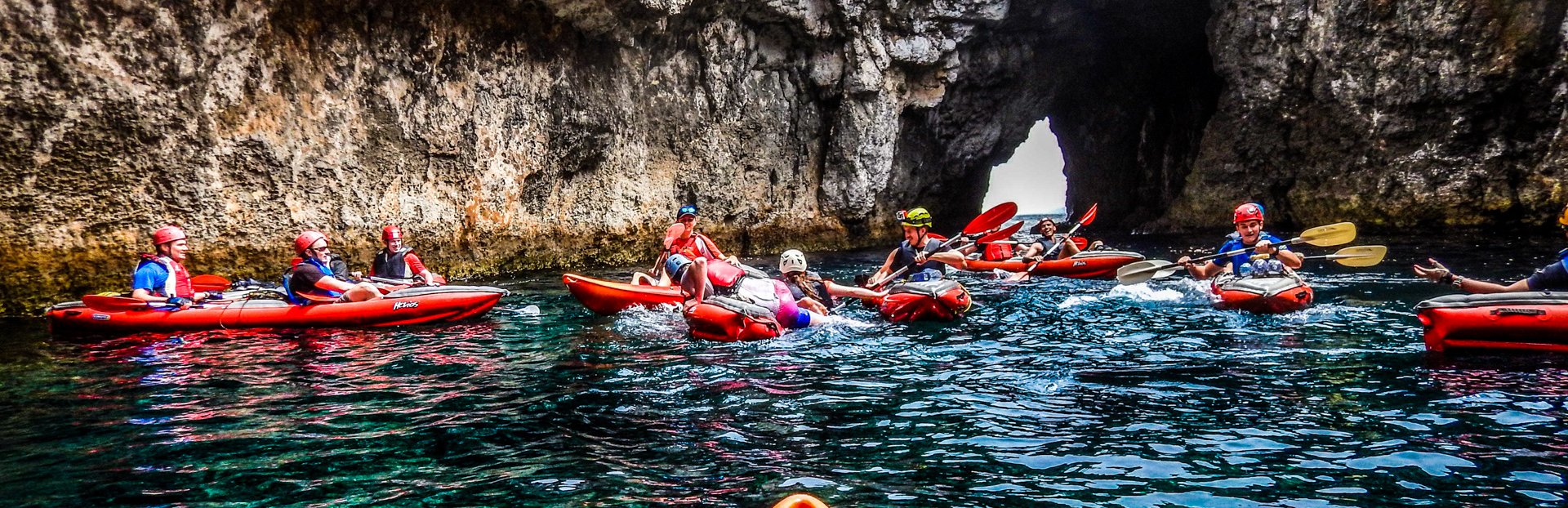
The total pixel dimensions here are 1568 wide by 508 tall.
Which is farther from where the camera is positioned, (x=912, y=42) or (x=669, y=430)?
(x=912, y=42)

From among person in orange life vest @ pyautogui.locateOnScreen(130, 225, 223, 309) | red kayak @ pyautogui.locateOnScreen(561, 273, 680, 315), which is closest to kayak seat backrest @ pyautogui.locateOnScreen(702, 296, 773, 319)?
red kayak @ pyautogui.locateOnScreen(561, 273, 680, 315)

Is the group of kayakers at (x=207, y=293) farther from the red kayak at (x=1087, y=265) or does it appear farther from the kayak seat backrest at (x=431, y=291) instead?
the red kayak at (x=1087, y=265)

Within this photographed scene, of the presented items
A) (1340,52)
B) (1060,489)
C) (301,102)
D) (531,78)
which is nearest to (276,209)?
(301,102)

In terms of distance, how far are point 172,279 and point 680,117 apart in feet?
38.4

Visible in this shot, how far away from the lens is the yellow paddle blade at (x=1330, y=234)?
29.5 feet

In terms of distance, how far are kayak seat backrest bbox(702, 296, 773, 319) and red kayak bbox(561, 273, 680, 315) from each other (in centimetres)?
254

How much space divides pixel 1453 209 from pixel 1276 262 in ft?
42.7

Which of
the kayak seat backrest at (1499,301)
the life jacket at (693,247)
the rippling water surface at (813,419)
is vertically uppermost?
the life jacket at (693,247)

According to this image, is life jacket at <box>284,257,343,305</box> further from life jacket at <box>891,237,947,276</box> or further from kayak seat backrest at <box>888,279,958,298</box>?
life jacket at <box>891,237,947,276</box>

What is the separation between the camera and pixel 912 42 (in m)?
21.5

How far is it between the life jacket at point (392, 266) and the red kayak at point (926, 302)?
252 inches

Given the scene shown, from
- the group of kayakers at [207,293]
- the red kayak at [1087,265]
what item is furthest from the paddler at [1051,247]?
the group of kayakers at [207,293]

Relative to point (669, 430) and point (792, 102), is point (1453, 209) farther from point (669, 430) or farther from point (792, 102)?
point (669, 430)

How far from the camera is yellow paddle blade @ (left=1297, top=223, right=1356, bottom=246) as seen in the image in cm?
899
